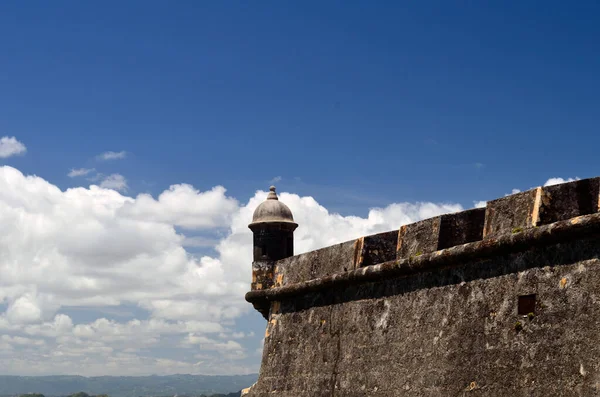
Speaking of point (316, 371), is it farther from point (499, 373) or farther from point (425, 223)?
point (499, 373)

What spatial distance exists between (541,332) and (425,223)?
2386 millimetres

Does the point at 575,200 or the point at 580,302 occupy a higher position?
the point at 575,200

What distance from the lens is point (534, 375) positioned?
276 inches

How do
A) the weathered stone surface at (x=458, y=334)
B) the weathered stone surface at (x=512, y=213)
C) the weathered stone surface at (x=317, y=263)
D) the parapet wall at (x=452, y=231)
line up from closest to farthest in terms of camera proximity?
the weathered stone surface at (x=458, y=334), the parapet wall at (x=452, y=231), the weathered stone surface at (x=512, y=213), the weathered stone surface at (x=317, y=263)

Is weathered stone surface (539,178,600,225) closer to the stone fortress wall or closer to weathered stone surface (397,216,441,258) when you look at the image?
the stone fortress wall

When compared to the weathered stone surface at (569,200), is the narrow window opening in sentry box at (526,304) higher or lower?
lower

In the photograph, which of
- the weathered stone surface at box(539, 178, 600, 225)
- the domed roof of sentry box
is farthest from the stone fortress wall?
the domed roof of sentry box

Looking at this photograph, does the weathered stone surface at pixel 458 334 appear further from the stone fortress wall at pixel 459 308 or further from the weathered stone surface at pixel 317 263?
the weathered stone surface at pixel 317 263

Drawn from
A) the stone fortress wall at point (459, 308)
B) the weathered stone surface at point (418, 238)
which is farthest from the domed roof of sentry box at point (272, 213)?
the weathered stone surface at point (418, 238)

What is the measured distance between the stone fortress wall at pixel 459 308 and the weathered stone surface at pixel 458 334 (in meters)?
0.01

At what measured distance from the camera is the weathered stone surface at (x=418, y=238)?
892cm

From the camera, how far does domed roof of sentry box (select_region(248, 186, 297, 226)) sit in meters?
13.0

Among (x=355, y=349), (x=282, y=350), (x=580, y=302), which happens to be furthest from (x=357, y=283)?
(x=580, y=302)

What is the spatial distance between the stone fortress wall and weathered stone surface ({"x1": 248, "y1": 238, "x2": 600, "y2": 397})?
0.04ft
